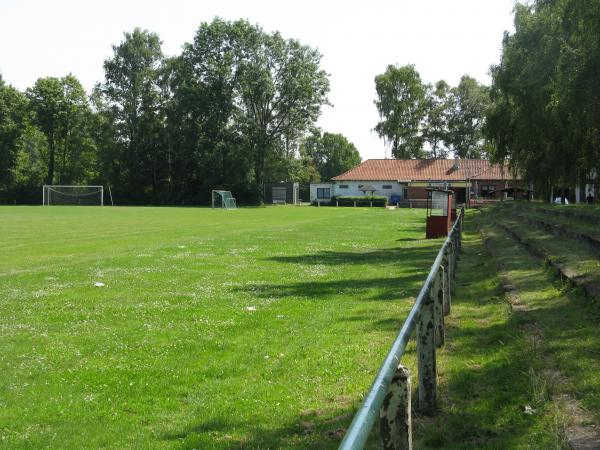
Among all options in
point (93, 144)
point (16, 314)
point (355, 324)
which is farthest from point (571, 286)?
point (93, 144)

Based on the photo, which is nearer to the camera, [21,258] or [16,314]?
[16,314]

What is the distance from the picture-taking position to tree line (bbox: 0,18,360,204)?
76250 mm

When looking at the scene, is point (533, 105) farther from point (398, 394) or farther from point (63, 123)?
point (63, 123)

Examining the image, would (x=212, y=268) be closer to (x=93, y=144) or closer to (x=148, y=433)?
(x=148, y=433)

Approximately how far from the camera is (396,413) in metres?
3.09

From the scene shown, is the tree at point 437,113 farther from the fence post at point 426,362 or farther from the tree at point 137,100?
the fence post at point 426,362

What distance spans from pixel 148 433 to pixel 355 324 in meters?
4.37

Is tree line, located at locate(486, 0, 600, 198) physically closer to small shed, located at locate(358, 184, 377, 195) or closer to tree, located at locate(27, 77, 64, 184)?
small shed, located at locate(358, 184, 377, 195)

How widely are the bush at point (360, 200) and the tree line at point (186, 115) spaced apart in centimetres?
665

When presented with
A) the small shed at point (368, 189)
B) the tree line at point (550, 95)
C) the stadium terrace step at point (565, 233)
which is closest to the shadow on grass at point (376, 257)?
the stadium terrace step at point (565, 233)

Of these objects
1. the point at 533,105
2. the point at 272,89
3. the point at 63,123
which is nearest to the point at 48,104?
the point at 63,123

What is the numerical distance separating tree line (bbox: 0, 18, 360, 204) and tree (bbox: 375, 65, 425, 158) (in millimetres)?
13102

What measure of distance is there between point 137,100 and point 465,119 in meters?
49.1

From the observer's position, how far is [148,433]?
4.89 meters
